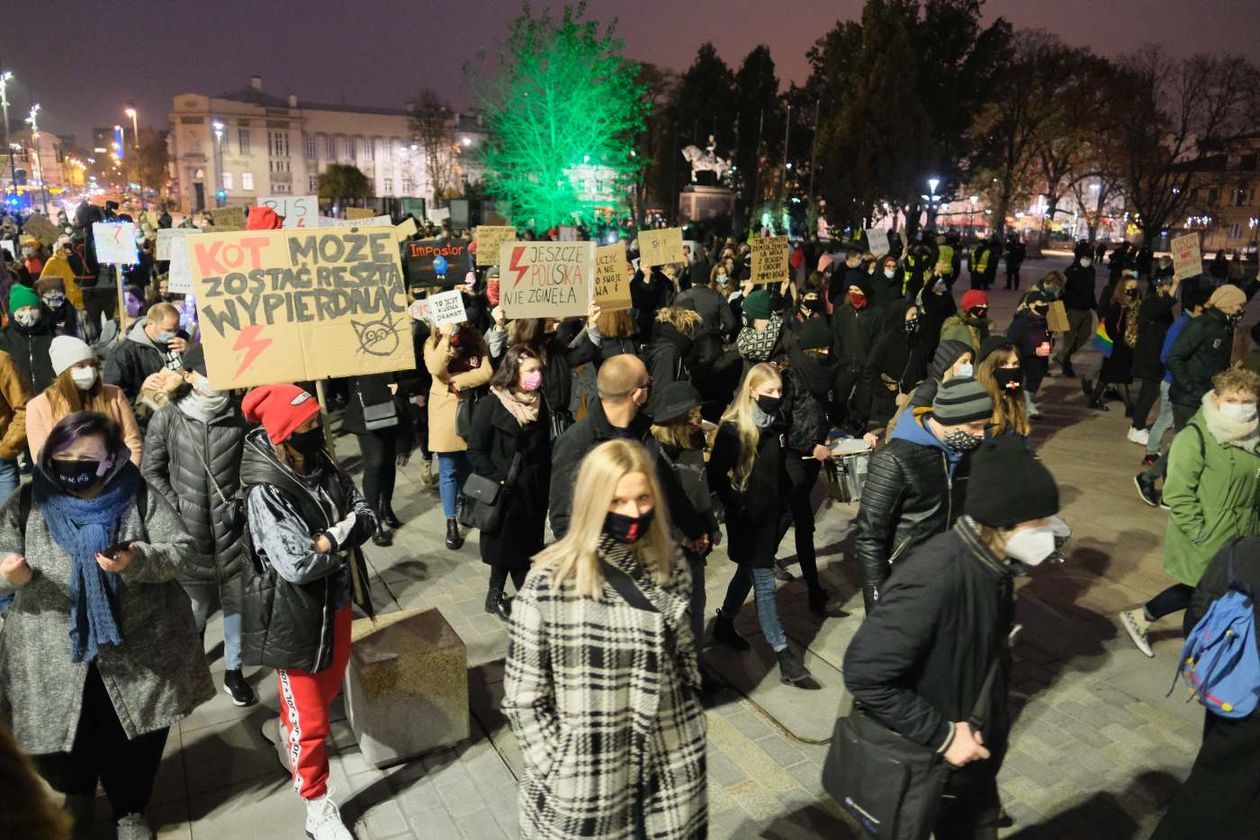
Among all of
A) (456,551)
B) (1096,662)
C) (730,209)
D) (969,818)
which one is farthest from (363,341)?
(730,209)

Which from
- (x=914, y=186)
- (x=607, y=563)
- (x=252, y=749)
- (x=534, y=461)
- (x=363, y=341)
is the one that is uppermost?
(x=914, y=186)

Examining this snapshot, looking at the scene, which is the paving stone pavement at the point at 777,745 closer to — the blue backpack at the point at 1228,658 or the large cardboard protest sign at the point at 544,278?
the blue backpack at the point at 1228,658

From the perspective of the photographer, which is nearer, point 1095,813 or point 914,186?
point 1095,813

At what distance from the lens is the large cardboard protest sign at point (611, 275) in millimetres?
9680

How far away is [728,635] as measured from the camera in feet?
19.5

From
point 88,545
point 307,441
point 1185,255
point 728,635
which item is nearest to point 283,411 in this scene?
point 307,441

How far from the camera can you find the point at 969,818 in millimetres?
3092

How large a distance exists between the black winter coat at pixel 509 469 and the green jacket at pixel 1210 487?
377cm

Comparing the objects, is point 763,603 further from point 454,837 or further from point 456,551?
point 456,551

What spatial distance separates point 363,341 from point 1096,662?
513 centimetres

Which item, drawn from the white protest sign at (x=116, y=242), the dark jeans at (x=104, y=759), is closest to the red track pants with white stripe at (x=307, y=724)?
the dark jeans at (x=104, y=759)

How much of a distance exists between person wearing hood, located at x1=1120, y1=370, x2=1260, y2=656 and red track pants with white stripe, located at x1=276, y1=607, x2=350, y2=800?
4692mm

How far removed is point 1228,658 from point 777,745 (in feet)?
7.59

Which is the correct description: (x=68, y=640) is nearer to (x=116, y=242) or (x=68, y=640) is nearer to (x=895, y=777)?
(x=895, y=777)
